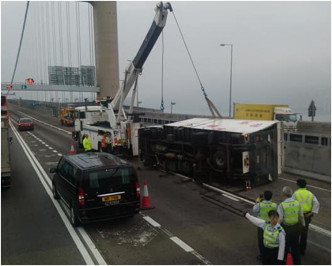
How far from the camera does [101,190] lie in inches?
322

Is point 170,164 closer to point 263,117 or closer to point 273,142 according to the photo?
point 273,142

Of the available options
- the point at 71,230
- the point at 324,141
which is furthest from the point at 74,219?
the point at 324,141

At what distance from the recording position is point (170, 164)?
1491cm

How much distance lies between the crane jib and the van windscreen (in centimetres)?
909

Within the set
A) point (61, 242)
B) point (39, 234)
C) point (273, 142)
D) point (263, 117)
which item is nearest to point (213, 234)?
point (61, 242)

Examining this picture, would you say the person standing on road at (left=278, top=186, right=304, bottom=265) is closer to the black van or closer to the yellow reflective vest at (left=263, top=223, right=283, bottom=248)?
the yellow reflective vest at (left=263, top=223, right=283, bottom=248)

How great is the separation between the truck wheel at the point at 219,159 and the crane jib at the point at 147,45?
6779 millimetres

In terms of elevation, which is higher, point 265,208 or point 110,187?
point 265,208

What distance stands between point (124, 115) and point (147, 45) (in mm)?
4786

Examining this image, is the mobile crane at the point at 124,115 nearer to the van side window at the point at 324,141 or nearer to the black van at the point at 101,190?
the van side window at the point at 324,141

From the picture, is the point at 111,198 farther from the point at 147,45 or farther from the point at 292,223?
the point at 147,45

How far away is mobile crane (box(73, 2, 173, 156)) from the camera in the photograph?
15731 millimetres

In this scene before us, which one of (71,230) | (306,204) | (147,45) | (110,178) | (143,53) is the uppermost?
(147,45)

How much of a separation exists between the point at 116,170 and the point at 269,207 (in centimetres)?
384
